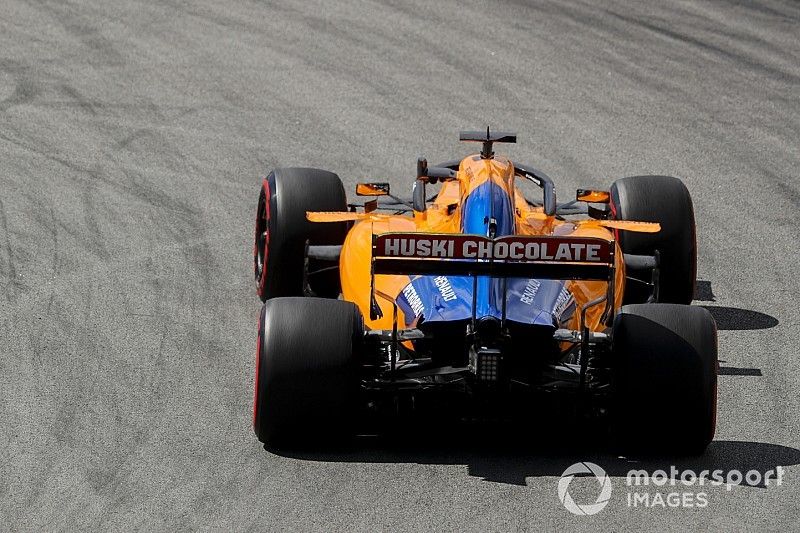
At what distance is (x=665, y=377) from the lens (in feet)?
31.9

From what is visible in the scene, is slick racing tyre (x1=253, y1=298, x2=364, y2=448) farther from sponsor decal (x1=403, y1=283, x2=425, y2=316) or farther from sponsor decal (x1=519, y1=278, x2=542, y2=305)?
sponsor decal (x1=519, y1=278, x2=542, y2=305)

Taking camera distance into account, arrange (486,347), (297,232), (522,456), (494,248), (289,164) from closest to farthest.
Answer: (486,347), (494,248), (522,456), (297,232), (289,164)

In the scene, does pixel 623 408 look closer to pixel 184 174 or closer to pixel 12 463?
pixel 12 463

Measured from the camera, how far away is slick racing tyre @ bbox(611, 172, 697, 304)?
1232cm

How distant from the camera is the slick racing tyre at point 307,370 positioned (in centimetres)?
968

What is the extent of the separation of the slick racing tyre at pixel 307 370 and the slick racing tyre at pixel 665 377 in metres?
1.62

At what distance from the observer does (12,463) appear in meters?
9.78

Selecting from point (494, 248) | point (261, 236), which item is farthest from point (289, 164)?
point (494, 248)

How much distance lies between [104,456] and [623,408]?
3183mm

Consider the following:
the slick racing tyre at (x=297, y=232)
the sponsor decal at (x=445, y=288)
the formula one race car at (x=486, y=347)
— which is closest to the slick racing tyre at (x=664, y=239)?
the formula one race car at (x=486, y=347)

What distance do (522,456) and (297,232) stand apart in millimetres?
3115

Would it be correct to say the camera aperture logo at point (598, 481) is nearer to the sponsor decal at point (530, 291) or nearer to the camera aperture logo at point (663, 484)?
the camera aperture logo at point (663, 484)

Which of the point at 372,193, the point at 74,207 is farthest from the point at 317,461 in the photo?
the point at 74,207

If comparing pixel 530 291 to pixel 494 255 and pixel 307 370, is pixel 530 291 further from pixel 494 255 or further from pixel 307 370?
pixel 307 370
